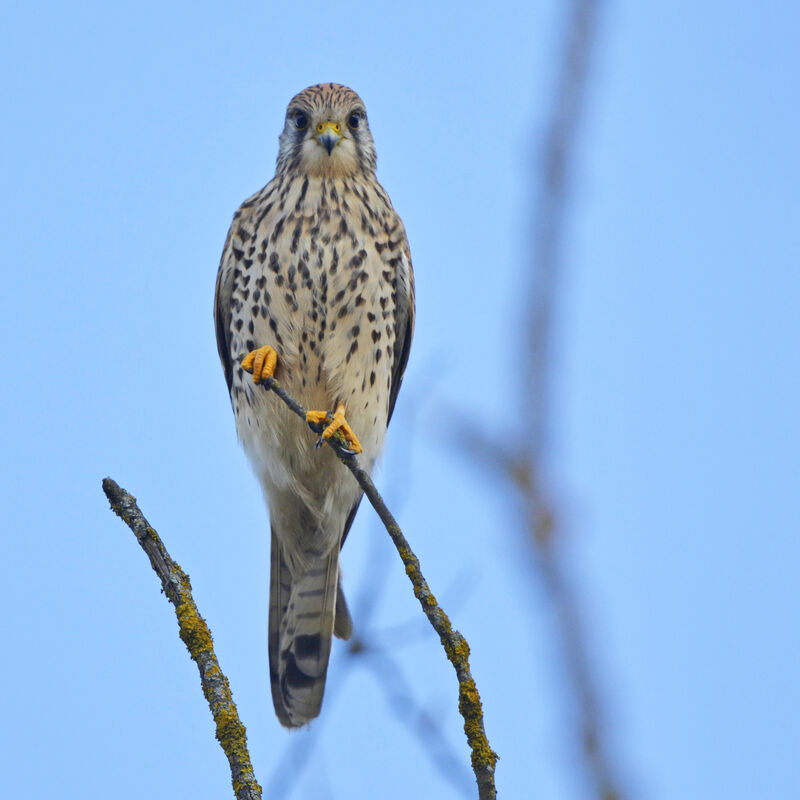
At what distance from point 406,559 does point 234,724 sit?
1.68ft

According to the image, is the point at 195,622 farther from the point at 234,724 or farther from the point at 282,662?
the point at 282,662

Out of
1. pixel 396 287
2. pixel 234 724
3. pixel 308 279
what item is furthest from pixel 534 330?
pixel 396 287

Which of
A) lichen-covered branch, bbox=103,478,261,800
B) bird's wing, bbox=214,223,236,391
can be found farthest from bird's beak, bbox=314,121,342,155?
lichen-covered branch, bbox=103,478,261,800

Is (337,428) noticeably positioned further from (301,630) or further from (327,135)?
(327,135)

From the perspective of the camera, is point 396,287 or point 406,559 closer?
point 406,559

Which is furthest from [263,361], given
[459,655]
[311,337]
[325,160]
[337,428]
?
[459,655]

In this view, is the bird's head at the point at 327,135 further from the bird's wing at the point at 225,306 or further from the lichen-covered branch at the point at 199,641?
the lichen-covered branch at the point at 199,641

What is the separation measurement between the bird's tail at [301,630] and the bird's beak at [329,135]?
1514 millimetres

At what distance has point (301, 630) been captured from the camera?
13.5 ft

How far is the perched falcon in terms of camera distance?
12.6 ft

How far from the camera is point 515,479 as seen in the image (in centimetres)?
88

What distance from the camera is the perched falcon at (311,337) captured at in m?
3.85

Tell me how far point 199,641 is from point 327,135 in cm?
248

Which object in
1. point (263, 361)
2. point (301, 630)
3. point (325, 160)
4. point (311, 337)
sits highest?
point (325, 160)
